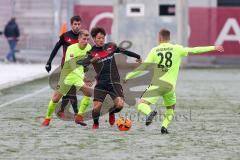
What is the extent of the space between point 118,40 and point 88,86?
78.3ft

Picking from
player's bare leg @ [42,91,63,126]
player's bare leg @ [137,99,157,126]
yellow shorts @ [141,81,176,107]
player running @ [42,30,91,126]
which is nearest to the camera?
player's bare leg @ [137,99,157,126]

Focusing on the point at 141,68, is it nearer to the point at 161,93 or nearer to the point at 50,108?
the point at 161,93

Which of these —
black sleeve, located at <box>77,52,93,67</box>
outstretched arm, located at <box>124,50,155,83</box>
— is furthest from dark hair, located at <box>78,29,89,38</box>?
outstretched arm, located at <box>124,50,155,83</box>

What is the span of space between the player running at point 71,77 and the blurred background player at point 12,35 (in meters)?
23.2

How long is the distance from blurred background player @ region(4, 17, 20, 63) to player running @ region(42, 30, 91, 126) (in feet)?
76.1

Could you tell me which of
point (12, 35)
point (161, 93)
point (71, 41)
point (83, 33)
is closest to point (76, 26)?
point (71, 41)

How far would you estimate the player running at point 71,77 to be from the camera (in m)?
15.9

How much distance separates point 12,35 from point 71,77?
77.4 feet

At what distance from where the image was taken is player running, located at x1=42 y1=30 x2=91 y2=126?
15883 millimetres

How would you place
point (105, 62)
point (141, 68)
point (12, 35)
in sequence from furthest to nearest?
point (12, 35)
point (105, 62)
point (141, 68)

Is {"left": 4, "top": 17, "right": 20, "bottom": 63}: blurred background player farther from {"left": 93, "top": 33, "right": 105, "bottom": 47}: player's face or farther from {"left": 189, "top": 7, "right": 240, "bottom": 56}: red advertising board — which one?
{"left": 93, "top": 33, "right": 105, "bottom": 47}: player's face

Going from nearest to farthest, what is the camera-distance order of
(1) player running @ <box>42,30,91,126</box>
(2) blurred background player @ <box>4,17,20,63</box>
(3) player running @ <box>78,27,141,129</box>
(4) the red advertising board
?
1. (3) player running @ <box>78,27,141,129</box>
2. (1) player running @ <box>42,30,91,126</box>
3. (2) blurred background player @ <box>4,17,20,63</box>
4. (4) the red advertising board

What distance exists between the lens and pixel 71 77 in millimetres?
16234

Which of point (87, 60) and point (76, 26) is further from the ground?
point (76, 26)
